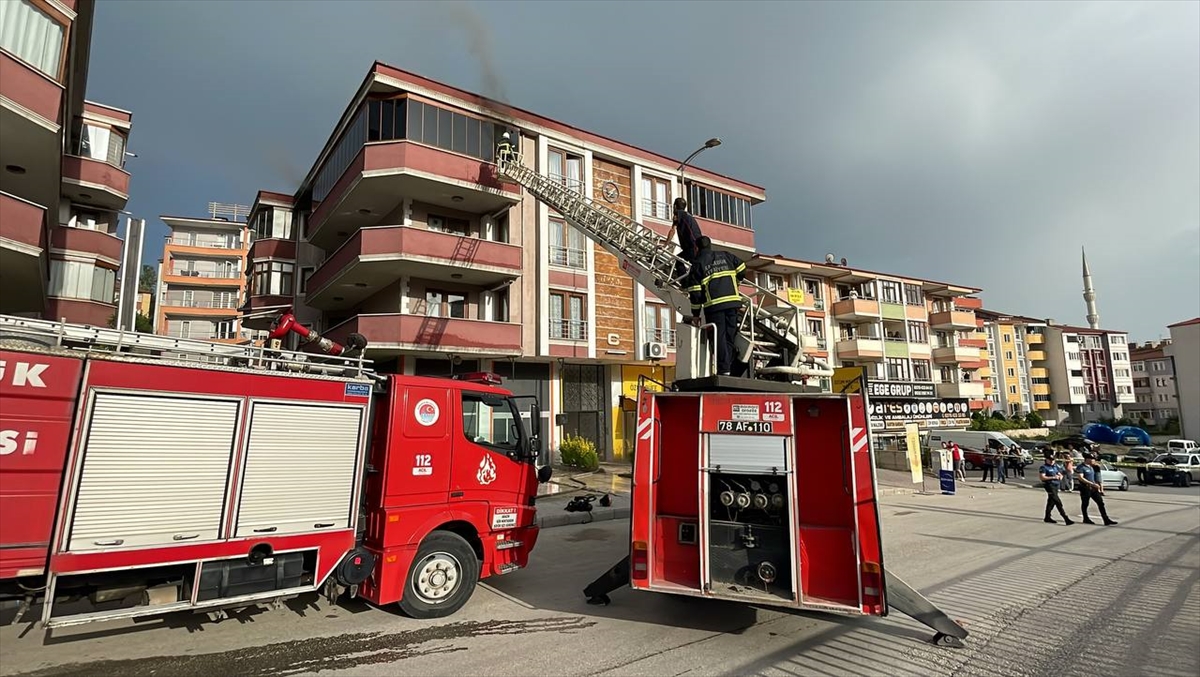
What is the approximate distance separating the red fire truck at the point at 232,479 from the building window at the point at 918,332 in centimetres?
4673

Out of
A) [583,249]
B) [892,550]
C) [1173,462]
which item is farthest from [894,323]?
[892,550]

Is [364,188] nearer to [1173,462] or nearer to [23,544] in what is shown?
[23,544]

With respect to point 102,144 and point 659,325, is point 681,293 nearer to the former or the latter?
point 659,325

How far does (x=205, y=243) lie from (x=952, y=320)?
7362 cm

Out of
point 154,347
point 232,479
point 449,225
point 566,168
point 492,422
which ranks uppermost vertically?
point 566,168

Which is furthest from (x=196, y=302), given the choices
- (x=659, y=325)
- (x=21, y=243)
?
(x=659, y=325)

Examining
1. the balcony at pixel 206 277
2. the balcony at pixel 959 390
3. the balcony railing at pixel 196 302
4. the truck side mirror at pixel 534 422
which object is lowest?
the truck side mirror at pixel 534 422

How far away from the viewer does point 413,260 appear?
19359 millimetres

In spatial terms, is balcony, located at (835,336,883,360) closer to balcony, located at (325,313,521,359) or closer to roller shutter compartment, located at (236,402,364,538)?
balcony, located at (325,313,521,359)

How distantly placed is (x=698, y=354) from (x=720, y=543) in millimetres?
3047

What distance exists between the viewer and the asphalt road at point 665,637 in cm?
477

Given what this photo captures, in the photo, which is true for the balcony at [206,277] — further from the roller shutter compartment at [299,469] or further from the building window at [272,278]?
the roller shutter compartment at [299,469]

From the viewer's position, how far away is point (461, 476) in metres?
6.54

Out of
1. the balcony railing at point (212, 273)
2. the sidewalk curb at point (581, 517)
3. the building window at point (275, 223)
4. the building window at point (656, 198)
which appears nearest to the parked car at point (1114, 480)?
the building window at point (656, 198)
